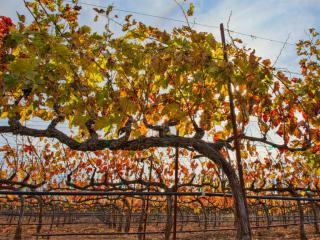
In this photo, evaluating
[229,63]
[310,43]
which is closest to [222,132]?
[229,63]

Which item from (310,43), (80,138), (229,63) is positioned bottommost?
(80,138)

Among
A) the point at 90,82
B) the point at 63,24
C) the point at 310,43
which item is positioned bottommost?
the point at 90,82

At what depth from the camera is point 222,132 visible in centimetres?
488

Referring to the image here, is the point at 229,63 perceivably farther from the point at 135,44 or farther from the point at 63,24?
the point at 63,24

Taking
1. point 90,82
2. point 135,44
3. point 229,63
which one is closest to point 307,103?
point 229,63

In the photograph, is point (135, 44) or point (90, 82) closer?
point (135, 44)

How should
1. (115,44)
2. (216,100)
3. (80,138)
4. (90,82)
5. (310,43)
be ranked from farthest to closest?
(310,43)
(80,138)
(216,100)
(90,82)
(115,44)

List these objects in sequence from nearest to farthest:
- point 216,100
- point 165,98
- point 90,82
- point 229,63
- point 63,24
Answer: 1. point 229,63
2. point 63,24
3. point 165,98
4. point 90,82
5. point 216,100

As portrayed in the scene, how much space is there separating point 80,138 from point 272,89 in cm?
350

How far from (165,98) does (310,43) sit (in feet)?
14.7

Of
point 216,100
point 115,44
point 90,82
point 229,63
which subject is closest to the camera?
point 229,63

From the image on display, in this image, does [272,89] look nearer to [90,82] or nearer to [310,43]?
[90,82]

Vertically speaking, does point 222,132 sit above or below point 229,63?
below

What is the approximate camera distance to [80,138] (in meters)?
5.51
